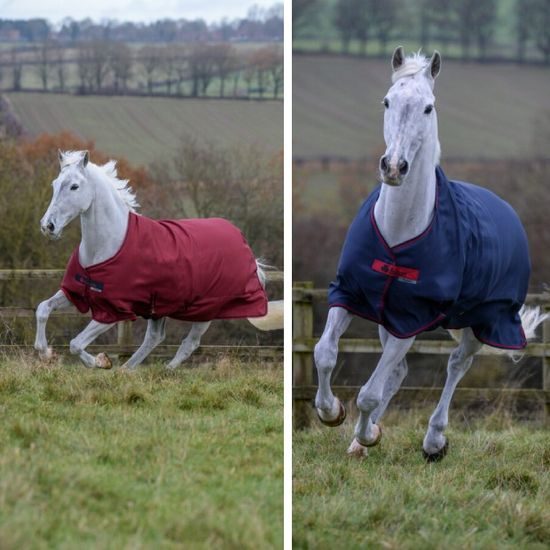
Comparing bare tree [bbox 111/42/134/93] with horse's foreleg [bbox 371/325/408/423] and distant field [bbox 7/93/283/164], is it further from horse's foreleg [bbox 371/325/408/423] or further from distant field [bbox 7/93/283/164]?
horse's foreleg [bbox 371/325/408/423]

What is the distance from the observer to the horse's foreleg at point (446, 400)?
4094 mm

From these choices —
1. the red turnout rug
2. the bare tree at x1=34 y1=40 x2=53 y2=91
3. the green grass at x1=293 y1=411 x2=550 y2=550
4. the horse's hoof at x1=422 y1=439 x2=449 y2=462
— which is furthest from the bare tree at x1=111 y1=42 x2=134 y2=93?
the horse's hoof at x1=422 y1=439 x2=449 y2=462

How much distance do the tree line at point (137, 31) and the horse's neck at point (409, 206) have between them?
99cm

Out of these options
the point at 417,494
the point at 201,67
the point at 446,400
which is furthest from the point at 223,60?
the point at 417,494

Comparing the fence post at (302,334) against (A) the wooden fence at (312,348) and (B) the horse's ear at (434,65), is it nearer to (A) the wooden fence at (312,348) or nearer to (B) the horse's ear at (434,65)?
(A) the wooden fence at (312,348)

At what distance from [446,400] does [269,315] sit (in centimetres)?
83

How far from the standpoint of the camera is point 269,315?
14.6ft

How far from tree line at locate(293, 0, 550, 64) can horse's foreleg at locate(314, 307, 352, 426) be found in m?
1.40

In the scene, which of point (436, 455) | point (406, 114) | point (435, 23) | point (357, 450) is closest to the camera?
point (406, 114)

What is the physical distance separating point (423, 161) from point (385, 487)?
1.15 meters

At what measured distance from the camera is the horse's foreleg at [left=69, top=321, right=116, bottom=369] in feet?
14.3

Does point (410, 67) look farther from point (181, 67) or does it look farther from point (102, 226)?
point (102, 226)

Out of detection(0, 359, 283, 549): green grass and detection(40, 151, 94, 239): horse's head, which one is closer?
detection(0, 359, 283, 549): green grass

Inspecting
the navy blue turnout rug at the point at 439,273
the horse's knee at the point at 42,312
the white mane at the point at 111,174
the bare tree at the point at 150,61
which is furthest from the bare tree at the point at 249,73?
the horse's knee at the point at 42,312
